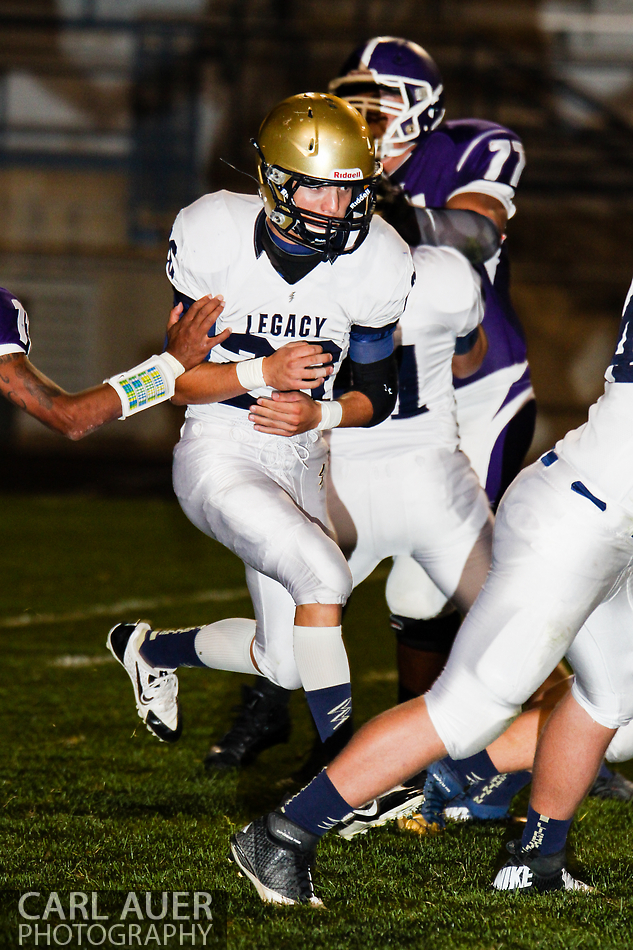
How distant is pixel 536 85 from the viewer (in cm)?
1431

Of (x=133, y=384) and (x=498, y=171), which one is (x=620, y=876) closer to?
(x=133, y=384)

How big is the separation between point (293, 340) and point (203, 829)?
1.20 metres

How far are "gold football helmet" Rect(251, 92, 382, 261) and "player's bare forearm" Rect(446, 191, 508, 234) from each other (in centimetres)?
A: 78

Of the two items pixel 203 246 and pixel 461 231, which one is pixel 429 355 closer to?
pixel 461 231

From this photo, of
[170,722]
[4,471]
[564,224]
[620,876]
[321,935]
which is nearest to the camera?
[321,935]

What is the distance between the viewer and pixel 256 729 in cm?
340

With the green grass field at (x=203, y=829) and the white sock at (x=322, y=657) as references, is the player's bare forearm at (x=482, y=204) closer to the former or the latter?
the white sock at (x=322, y=657)

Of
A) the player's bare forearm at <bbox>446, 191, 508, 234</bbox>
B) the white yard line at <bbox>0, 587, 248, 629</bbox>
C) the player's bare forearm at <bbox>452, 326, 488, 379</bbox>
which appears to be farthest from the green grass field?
the player's bare forearm at <bbox>446, 191, 508, 234</bbox>

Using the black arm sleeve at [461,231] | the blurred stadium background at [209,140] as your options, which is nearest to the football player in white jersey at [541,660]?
the black arm sleeve at [461,231]

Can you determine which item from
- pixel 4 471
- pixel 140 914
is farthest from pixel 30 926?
pixel 4 471

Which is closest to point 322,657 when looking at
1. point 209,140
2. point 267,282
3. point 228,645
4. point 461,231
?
point 228,645

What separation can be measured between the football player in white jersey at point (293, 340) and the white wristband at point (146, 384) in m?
0.05

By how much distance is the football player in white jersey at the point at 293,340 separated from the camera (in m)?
2.55

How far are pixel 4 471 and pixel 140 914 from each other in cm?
930
